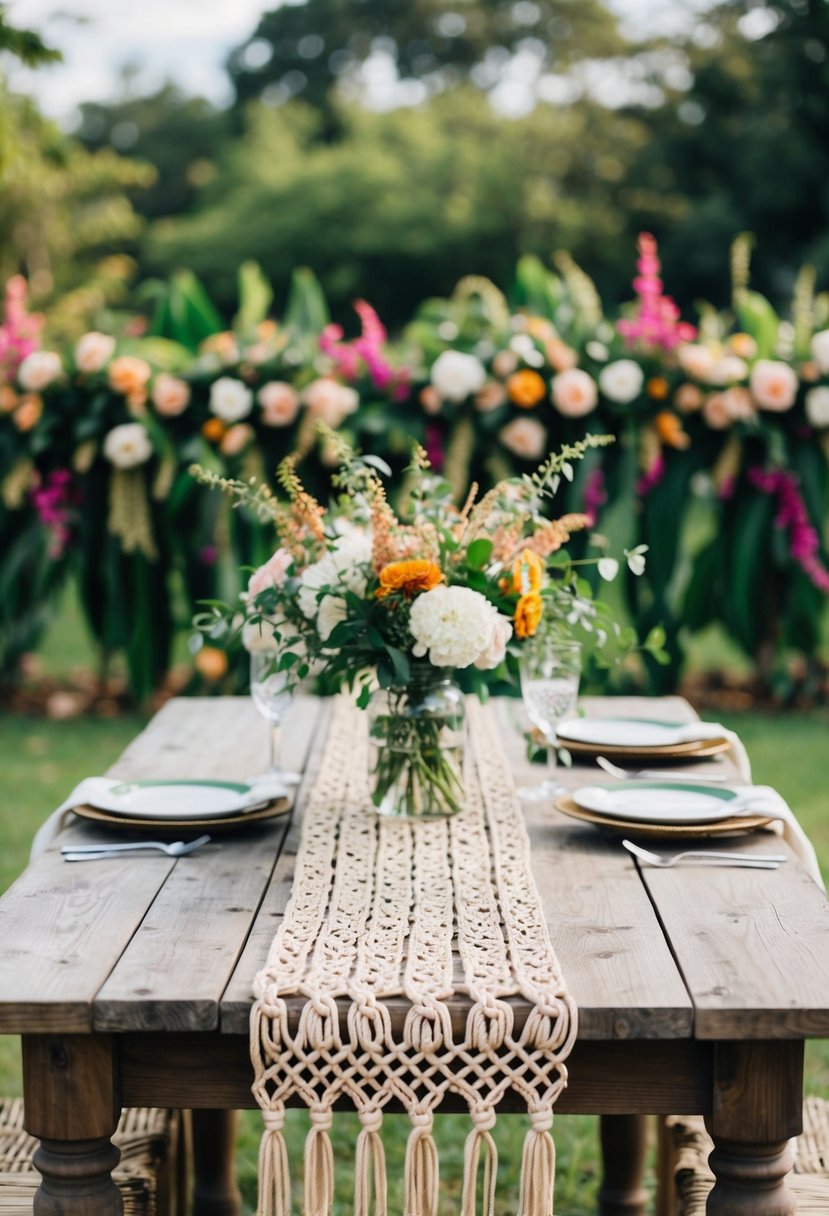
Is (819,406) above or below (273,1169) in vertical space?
above

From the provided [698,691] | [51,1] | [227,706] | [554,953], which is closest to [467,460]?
[698,691]

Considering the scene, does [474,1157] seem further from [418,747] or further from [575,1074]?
[418,747]

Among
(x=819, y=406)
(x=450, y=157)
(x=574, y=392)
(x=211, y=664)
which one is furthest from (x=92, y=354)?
(x=450, y=157)

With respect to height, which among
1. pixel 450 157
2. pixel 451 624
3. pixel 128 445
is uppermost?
pixel 450 157

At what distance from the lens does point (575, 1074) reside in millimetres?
1344

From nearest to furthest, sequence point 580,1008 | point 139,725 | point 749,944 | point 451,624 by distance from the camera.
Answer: point 580,1008 → point 749,944 → point 451,624 → point 139,725

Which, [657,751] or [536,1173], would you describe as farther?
[657,751]

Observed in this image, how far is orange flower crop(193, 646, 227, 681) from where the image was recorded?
5148 millimetres

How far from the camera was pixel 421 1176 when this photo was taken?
131 cm

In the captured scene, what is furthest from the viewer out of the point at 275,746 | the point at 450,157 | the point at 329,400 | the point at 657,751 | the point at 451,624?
the point at 450,157

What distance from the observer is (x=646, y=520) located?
4941 millimetres

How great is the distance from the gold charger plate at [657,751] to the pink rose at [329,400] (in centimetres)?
268

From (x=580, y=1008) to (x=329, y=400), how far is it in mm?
3671

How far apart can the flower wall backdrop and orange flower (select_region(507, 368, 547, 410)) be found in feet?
0.03
